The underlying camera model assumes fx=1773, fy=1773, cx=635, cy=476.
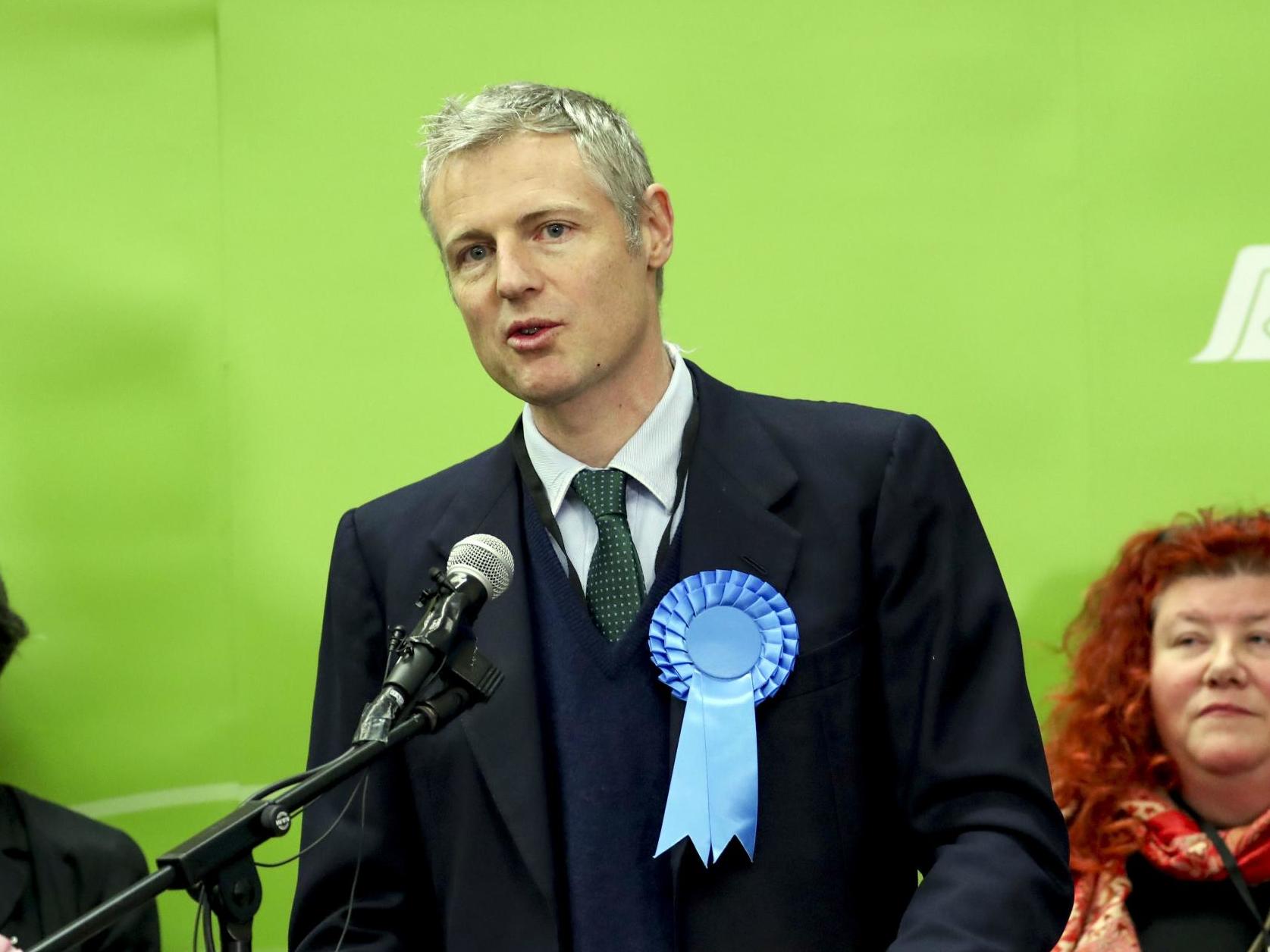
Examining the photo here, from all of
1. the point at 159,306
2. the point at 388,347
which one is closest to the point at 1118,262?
the point at 388,347

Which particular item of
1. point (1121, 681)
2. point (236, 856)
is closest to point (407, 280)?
point (1121, 681)

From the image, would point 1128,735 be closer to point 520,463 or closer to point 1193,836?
point 1193,836

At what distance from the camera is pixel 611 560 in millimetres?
1968

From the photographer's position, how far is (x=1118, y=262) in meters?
2.98

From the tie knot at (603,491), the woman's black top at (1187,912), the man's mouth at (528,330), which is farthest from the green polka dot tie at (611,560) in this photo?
the woman's black top at (1187,912)

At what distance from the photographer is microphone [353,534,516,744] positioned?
57.7 inches

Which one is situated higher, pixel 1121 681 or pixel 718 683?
pixel 718 683

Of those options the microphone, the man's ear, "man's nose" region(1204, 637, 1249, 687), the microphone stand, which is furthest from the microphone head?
"man's nose" region(1204, 637, 1249, 687)

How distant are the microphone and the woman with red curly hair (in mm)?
1557

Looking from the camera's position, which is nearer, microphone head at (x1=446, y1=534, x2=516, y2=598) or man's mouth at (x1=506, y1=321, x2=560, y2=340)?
microphone head at (x1=446, y1=534, x2=516, y2=598)

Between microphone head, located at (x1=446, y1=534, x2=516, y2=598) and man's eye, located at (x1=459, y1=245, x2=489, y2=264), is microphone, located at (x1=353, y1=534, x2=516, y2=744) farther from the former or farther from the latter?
man's eye, located at (x1=459, y1=245, x2=489, y2=264)

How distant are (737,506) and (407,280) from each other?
1.36 m

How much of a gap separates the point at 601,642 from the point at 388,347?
4.41 ft

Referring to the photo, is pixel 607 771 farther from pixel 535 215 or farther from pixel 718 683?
pixel 535 215
